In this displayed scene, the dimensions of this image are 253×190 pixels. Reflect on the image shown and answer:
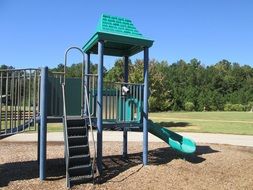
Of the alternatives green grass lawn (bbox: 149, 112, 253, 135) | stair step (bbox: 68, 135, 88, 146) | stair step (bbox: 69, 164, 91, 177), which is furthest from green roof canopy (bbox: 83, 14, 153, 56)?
green grass lawn (bbox: 149, 112, 253, 135)

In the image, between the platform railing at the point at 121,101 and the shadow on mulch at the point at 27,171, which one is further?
the platform railing at the point at 121,101

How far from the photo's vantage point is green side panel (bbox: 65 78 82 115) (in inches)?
416

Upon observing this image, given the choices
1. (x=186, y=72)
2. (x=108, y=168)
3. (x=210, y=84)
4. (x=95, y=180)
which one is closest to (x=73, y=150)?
(x=95, y=180)

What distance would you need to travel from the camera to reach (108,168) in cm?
1092

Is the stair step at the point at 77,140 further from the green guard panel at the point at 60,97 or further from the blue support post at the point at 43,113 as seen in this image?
the green guard panel at the point at 60,97

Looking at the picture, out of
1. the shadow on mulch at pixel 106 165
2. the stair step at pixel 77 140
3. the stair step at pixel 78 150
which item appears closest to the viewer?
the stair step at pixel 78 150

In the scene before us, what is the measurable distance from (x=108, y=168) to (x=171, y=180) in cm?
218

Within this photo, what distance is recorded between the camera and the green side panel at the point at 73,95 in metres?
10.6

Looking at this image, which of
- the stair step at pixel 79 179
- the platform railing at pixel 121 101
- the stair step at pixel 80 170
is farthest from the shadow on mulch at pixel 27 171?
the platform railing at pixel 121 101

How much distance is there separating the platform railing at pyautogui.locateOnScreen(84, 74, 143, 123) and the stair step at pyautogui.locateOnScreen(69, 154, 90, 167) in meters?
2.44

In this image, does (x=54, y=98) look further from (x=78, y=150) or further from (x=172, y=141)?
(x=172, y=141)

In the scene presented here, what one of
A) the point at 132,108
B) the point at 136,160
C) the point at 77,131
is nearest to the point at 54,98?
the point at 77,131

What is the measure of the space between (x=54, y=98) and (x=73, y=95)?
62 cm

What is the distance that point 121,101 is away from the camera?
1180 cm
